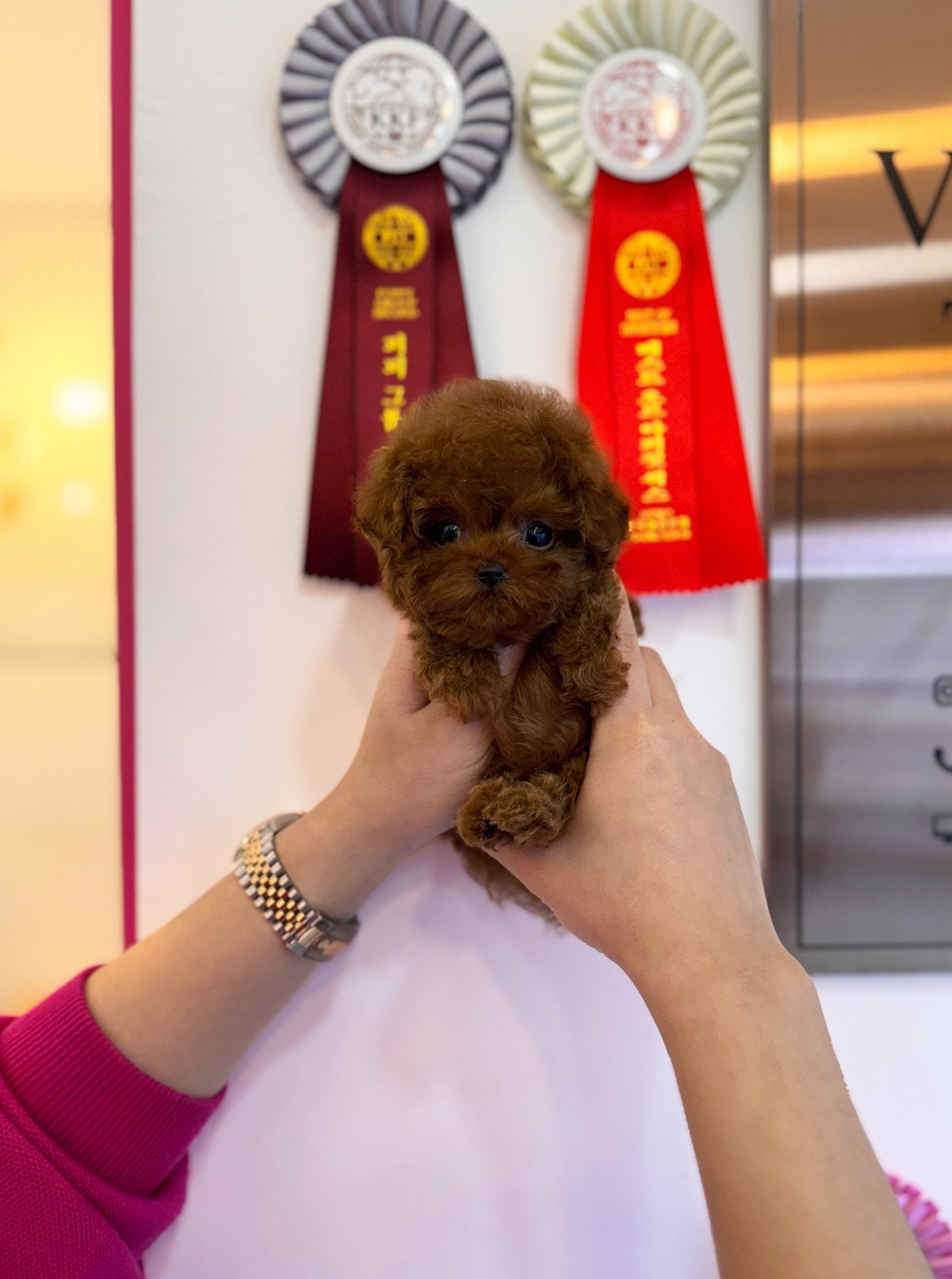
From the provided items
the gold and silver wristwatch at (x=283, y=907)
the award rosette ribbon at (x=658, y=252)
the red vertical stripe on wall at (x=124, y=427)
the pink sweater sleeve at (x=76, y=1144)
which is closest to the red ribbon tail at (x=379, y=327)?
the award rosette ribbon at (x=658, y=252)

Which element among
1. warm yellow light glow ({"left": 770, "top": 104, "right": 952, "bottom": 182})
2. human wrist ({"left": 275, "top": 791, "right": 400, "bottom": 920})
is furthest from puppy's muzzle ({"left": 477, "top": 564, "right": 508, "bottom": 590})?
warm yellow light glow ({"left": 770, "top": 104, "right": 952, "bottom": 182})

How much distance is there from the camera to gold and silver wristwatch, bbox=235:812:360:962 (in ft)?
3.28

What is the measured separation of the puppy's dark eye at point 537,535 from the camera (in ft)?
2.41

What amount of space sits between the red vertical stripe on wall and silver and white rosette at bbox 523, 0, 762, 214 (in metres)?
0.62

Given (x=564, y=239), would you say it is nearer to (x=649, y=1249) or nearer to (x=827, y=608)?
(x=827, y=608)

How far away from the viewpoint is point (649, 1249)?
3.89ft

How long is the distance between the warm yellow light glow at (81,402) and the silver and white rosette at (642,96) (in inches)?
30.1

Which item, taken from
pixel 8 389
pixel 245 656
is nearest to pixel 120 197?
pixel 8 389

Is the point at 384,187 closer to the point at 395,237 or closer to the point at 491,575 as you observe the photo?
the point at 395,237

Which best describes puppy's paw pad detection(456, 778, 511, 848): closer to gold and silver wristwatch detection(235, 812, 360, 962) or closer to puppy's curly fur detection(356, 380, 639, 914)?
puppy's curly fur detection(356, 380, 639, 914)

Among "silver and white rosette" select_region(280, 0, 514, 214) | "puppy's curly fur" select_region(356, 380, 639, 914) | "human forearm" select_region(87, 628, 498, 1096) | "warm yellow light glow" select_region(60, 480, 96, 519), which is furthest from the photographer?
"warm yellow light glow" select_region(60, 480, 96, 519)

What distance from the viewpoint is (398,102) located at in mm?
1119

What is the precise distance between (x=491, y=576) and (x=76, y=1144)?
92cm

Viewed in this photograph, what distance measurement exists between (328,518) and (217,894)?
1.82 feet
